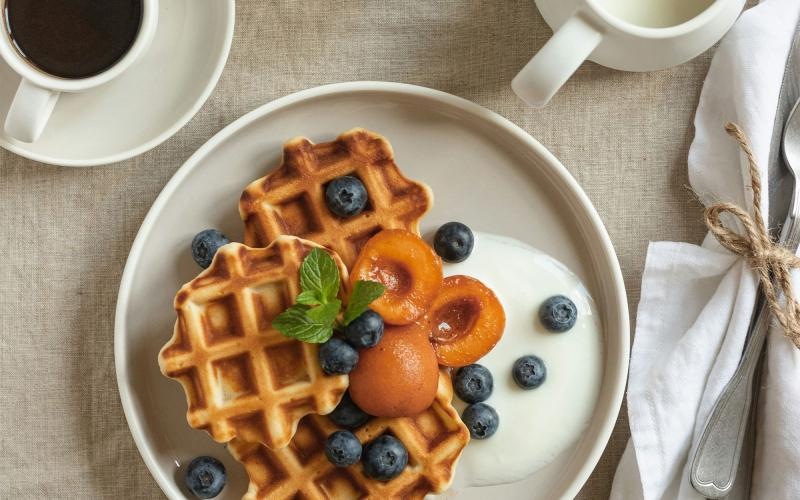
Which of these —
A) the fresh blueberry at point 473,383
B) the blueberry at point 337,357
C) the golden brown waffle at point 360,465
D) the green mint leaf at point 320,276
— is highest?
the green mint leaf at point 320,276

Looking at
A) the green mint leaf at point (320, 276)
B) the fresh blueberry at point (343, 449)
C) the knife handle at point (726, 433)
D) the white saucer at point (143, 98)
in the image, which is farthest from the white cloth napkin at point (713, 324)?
the white saucer at point (143, 98)

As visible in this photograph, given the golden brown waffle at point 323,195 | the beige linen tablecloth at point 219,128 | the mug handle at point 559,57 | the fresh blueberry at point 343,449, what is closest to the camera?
the mug handle at point 559,57

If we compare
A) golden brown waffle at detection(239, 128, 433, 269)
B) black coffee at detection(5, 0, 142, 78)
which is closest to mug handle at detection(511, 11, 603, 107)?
golden brown waffle at detection(239, 128, 433, 269)

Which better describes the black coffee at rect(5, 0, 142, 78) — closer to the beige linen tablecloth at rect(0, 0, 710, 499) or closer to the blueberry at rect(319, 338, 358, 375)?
the beige linen tablecloth at rect(0, 0, 710, 499)

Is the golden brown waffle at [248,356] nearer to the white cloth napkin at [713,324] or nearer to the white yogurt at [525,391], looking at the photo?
the white yogurt at [525,391]

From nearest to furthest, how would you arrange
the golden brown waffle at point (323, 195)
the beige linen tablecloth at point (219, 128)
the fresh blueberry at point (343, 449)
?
the fresh blueberry at point (343, 449) < the golden brown waffle at point (323, 195) < the beige linen tablecloth at point (219, 128)

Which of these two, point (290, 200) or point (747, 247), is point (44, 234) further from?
point (747, 247)
